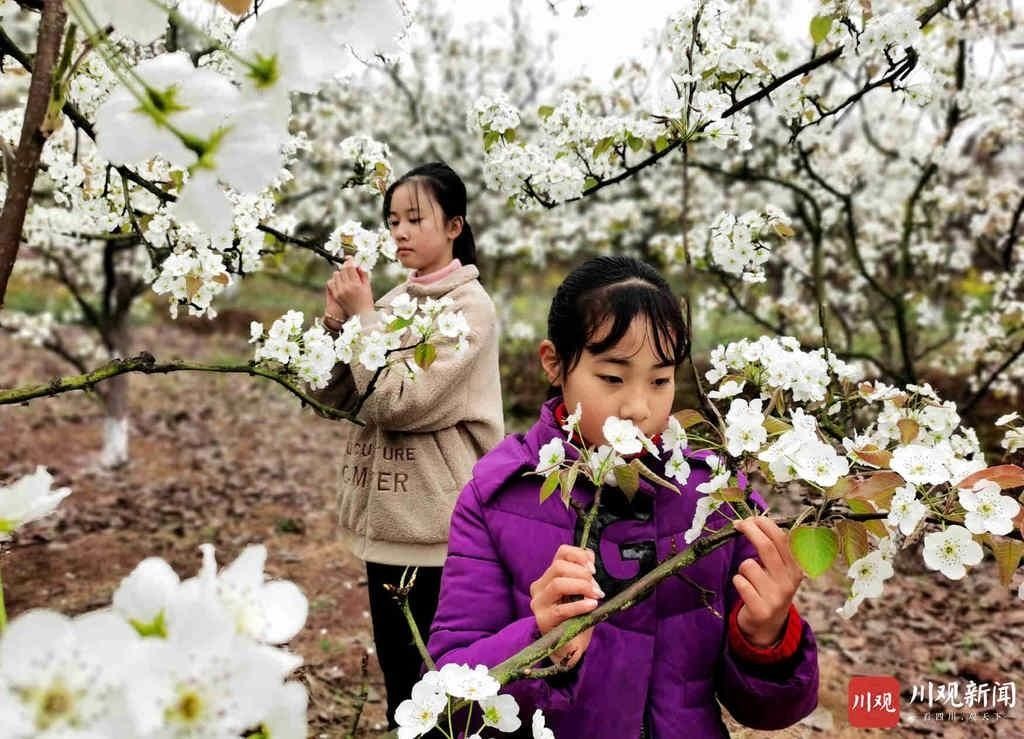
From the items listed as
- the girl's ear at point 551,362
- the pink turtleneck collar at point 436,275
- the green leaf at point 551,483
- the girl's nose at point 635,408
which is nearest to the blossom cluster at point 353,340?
the pink turtleneck collar at point 436,275

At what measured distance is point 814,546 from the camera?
3.18ft

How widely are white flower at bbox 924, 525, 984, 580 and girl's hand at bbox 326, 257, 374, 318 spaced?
137 cm

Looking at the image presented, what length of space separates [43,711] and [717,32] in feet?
6.80

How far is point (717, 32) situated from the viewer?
2.05 meters

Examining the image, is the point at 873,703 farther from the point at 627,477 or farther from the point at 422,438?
the point at 627,477

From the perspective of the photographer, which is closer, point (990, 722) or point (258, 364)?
point (258, 364)

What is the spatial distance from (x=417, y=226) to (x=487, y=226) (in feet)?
27.8

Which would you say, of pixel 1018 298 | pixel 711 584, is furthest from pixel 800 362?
pixel 1018 298

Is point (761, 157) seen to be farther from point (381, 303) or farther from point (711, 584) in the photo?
point (711, 584)

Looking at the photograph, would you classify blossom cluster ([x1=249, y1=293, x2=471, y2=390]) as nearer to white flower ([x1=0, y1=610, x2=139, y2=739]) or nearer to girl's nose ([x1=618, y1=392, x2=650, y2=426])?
girl's nose ([x1=618, y1=392, x2=650, y2=426])

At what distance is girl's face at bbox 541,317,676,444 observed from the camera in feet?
4.14

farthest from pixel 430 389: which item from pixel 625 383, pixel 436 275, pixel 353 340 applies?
pixel 625 383

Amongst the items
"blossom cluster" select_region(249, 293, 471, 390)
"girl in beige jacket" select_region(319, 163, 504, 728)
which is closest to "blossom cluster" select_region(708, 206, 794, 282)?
"girl in beige jacket" select_region(319, 163, 504, 728)

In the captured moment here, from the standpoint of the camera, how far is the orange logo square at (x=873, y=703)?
276 cm
